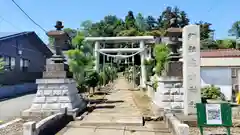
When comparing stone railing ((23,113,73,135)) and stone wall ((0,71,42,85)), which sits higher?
stone wall ((0,71,42,85))

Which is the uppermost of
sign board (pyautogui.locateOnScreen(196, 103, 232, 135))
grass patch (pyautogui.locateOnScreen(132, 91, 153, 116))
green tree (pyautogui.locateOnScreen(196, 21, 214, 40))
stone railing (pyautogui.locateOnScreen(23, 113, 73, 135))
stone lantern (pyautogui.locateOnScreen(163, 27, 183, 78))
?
green tree (pyautogui.locateOnScreen(196, 21, 214, 40))

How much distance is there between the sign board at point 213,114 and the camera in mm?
5988

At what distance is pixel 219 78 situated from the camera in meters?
17.3

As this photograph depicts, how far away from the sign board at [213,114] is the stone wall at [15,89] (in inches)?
562

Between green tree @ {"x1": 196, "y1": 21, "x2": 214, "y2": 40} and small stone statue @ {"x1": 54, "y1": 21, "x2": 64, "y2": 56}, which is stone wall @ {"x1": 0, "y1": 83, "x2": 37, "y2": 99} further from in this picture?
green tree @ {"x1": 196, "y1": 21, "x2": 214, "y2": 40}

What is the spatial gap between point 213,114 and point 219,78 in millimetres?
11985

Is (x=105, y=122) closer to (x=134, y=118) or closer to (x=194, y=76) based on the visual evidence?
(x=134, y=118)

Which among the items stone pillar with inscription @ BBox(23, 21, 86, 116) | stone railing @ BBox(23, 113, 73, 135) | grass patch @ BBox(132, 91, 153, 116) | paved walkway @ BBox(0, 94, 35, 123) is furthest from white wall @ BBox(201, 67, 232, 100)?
stone railing @ BBox(23, 113, 73, 135)

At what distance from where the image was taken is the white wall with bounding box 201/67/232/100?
1716 centimetres

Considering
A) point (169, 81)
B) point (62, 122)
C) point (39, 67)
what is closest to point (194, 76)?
point (169, 81)

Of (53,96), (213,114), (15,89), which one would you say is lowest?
(15,89)

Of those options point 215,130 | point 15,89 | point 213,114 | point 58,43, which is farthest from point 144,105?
point 15,89

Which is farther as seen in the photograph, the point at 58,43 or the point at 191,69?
the point at 58,43

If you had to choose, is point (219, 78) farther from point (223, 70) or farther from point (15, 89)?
point (15, 89)
